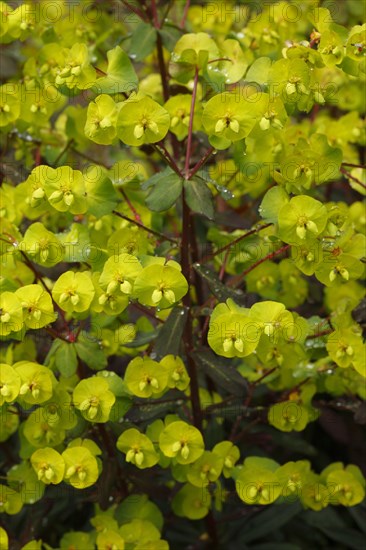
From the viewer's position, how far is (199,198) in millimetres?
1709

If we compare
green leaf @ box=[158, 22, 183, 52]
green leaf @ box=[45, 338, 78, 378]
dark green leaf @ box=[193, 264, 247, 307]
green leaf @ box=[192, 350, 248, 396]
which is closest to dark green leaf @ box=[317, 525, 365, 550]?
green leaf @ box=[192, 350, 248, 396]

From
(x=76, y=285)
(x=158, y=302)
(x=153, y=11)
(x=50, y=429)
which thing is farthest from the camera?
(x=153, y=11)

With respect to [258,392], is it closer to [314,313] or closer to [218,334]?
[314,313]

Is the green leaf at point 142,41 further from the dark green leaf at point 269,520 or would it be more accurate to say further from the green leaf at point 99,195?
the dark green leaf at point 269,520

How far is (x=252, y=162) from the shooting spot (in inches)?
74.4

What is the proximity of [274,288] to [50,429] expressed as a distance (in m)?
0.75

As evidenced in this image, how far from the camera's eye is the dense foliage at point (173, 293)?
1.65 meters

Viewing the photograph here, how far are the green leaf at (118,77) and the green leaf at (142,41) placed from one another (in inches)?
14.2

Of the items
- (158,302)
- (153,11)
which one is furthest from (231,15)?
(158,302)

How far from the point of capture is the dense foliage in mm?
1654

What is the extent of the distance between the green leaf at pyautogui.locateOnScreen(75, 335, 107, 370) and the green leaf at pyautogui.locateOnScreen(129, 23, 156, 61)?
80cm

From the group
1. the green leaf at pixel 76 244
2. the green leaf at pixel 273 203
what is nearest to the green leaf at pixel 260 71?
the green leaf at pixel 273 203

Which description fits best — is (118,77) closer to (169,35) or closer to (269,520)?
(169,35)

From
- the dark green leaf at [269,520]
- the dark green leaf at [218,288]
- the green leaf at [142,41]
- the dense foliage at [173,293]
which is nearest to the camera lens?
the dense foliage at [173,293]
